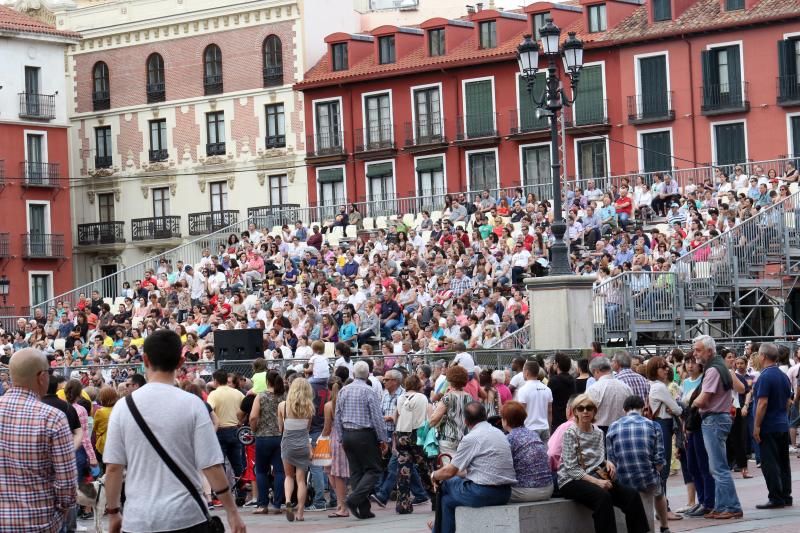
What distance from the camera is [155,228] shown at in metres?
61.3

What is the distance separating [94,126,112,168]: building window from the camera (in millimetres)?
63719

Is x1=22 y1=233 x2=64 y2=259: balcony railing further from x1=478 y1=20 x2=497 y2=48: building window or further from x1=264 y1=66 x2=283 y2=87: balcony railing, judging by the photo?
x1=478 y1=20 x2=497 y2=48: building window

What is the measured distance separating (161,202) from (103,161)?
3374 millimetres

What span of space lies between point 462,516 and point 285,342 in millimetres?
20530

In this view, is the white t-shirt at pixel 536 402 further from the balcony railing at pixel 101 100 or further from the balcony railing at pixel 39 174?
the balcony railing at pixel 101 100

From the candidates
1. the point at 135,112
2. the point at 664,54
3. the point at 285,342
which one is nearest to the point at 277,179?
the point at 135,112

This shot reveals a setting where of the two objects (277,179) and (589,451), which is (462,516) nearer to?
(589,451)

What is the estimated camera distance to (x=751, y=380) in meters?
23.2

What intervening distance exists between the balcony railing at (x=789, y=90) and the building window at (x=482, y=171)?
10.4 metres

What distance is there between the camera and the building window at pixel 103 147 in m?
63.7

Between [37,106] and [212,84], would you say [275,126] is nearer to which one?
[212,84]

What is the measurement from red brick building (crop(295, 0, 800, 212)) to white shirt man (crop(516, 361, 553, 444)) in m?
31.5

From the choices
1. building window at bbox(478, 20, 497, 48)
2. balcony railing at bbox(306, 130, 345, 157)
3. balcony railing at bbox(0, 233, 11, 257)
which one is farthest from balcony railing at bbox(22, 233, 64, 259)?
building window at bbox(478, 20, 497, 48)

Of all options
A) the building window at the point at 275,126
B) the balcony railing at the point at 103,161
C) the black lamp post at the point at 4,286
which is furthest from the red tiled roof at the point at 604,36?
the black lamp post at the point at 4,286
